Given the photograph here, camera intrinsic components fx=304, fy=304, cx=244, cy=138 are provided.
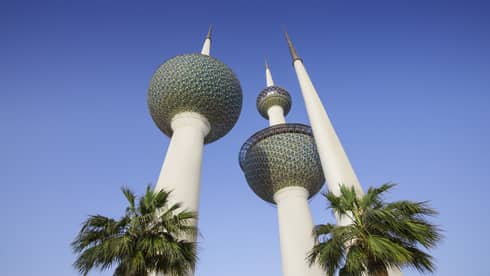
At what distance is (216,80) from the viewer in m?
34.3

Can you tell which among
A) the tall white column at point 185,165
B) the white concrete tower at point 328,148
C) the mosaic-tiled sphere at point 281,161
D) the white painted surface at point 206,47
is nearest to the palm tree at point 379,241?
the white concrete tower at point 328,148

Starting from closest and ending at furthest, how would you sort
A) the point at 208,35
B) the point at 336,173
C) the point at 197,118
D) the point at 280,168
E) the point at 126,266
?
the point at 126,266
the point at 336,173
the point at 197,118
the point at 280,168
the point at 208,35

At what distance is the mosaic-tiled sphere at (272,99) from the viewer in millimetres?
53406

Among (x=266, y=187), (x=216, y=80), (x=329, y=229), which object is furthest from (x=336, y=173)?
(x=266, y=187)

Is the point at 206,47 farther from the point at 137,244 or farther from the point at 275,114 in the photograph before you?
the point at 137,244

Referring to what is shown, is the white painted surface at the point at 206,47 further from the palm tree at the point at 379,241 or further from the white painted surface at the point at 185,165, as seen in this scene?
the palm tree at the point at 379,241

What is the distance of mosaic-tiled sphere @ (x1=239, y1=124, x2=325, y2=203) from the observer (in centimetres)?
4019

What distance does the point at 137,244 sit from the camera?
30.2 feet

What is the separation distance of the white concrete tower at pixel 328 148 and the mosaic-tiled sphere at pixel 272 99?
23489 millimetres

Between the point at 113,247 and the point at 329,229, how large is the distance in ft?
22.3

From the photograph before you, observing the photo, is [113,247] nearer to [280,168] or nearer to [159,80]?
[159,80]

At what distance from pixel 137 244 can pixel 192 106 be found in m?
22.8

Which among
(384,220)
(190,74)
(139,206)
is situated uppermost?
(190,74)

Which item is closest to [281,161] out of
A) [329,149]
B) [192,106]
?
[192,106]
